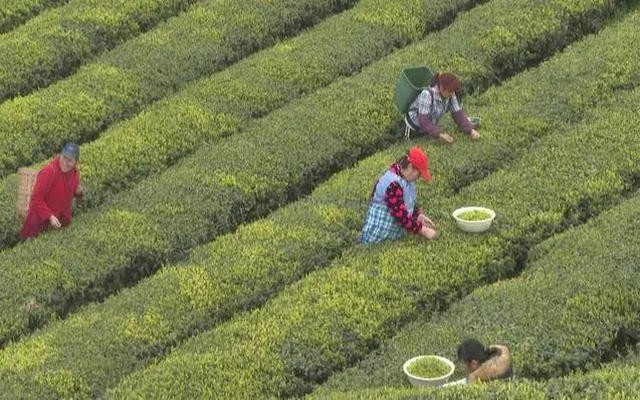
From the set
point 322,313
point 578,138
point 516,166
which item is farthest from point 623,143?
point 322,313

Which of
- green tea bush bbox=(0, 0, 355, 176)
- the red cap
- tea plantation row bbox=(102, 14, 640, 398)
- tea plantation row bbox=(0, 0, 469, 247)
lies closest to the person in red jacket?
tea plantation row bbox=(0, 0, 469, 247)

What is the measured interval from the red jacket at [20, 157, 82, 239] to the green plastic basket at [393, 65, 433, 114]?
5257 mm

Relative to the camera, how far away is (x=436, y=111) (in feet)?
54.9

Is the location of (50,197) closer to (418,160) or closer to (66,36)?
(418,160)

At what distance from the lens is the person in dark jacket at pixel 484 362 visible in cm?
1027

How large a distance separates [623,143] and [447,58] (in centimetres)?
455

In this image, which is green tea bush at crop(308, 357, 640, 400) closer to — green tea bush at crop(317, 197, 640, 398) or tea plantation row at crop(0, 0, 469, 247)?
green tea bush at crop(317, 197, 640, 398)

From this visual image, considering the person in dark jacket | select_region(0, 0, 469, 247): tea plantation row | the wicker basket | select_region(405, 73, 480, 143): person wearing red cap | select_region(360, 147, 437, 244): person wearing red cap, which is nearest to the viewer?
the person in dark jacket

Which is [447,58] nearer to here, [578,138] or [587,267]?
[578,138]

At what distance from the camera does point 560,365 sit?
463 inches

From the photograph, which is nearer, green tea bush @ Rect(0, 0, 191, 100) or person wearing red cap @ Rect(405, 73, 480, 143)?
person wearing red cap @ Rect(405, 73, 480, 143)

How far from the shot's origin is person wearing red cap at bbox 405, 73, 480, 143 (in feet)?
53.4

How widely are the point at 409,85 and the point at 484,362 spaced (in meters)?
7.28

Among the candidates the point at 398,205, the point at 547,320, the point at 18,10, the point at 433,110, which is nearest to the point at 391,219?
the point at 398,205
